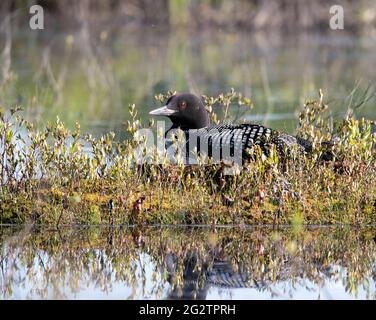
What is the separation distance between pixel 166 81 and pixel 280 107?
3287mm

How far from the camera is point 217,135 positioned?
848 cm

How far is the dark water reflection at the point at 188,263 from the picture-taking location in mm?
6172

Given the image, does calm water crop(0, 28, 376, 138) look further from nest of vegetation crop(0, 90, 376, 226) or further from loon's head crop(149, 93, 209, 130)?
nest of vegetation crop(0, 90, 376, 226)

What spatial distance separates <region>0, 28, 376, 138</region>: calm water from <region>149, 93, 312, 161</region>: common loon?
98cm

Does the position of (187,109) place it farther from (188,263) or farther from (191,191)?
(188,263)

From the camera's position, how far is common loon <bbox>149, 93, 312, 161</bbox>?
8.17 meters

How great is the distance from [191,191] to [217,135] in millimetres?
914

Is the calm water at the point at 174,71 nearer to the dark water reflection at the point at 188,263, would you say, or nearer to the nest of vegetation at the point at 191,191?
the nest of vegetation at the point at 191,191

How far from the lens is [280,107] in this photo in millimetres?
13836

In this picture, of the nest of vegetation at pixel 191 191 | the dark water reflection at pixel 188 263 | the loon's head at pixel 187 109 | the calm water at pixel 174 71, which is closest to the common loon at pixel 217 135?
the loon's head at pixel 187 109

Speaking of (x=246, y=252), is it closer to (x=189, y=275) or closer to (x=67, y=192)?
(x=189, y=275)

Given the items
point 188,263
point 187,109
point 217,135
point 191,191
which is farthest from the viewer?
point 187,109

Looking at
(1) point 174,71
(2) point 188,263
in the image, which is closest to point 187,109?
(2) point 188,263

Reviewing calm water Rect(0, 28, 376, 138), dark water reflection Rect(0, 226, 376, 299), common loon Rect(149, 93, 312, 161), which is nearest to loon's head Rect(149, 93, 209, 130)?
common loon Rect(149, 93, 312, 161)
